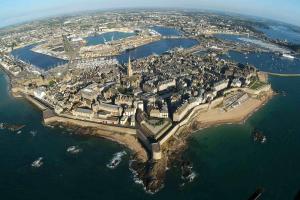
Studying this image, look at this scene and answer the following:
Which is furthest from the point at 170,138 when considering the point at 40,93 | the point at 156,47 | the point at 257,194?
the point at 156,47

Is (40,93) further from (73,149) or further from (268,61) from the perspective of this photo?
(268,61)

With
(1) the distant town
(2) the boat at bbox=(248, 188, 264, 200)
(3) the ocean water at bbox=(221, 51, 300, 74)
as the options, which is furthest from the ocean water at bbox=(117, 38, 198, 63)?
(2) the boat at bbox=(248, 188, 264, 200)

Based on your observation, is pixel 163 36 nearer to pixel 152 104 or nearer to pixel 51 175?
pixel 152 104

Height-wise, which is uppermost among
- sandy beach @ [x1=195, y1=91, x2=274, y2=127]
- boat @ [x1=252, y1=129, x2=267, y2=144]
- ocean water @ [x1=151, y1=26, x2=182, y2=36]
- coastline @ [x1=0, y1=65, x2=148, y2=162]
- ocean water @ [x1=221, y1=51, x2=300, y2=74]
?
ocean water @ [x1=151, y1=26, x2=182, y2=36]

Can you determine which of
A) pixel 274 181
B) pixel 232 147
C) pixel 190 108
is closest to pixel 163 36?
pixel 190 108

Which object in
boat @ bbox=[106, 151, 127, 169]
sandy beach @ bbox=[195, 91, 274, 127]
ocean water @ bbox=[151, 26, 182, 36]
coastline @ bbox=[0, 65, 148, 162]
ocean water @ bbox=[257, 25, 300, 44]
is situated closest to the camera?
boat @ bbox=[106, 151, 127, 169]

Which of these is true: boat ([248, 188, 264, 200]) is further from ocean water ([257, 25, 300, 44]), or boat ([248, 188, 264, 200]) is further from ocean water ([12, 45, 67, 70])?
ocean water ([257, 25, 300, 44])

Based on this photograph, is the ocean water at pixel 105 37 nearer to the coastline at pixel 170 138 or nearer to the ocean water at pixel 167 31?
the ocean water at pixel 167 31

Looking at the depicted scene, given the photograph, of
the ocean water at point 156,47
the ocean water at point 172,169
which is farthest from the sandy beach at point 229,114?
the ocean water at point 156,47
